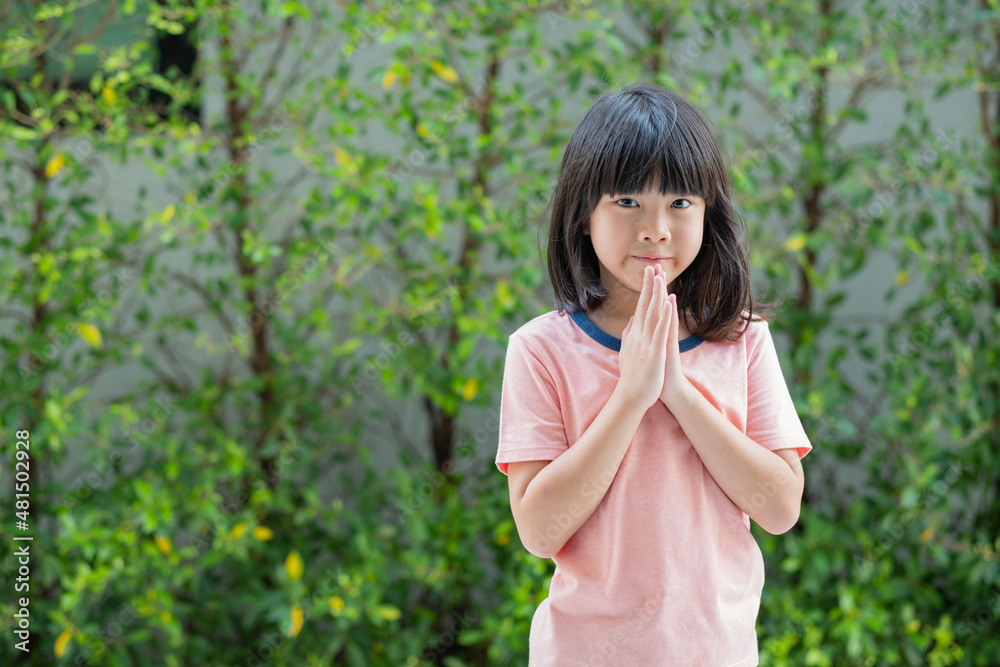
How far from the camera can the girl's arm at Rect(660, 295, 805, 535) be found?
0.87 m

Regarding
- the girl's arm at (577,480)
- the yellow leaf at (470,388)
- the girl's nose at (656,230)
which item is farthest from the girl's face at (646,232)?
the yellow leaf at (470,388)

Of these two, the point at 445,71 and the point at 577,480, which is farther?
the point at 445,71

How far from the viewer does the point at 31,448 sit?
1907 millimetres

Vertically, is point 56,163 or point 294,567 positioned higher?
point 56,163

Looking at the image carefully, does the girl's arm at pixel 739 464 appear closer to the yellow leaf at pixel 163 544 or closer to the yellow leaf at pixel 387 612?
the yellow leaf at pixel 387 612

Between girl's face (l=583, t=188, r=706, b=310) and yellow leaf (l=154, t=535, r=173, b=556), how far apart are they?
4.51 ft

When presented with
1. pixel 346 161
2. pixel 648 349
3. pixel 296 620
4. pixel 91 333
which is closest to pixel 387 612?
pixel 296 620

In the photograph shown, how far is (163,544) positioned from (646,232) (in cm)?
144

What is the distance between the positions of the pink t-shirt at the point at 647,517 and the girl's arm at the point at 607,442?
0.02 meters

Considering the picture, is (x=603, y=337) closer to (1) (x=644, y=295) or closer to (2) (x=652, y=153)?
(1) (x=644, y=295)

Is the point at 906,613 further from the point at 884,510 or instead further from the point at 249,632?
the point at 249,632

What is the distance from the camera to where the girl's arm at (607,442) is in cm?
86

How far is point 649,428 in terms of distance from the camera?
0.92 m

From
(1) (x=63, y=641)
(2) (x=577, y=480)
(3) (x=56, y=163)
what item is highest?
(3) (x=56, y=163)
